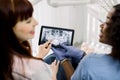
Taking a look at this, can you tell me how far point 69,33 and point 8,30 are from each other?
54 centimetres

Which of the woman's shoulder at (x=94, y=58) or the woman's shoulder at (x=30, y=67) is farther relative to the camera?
the woman's shoulder at (x=94, y=58)

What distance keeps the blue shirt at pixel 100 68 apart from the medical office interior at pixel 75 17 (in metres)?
0.66

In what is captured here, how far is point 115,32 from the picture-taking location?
105cm

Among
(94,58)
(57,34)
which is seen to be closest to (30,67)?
(94,58)

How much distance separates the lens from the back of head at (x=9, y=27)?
3.05 ft

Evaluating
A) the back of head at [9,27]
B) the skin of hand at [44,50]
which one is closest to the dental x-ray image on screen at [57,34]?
the skin of hand at [44,50]

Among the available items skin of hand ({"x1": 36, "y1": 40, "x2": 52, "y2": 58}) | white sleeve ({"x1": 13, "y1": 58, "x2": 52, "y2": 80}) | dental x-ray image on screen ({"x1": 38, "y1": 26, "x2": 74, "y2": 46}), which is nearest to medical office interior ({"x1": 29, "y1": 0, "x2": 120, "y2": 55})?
dental x-ray image on screen ({"x1": 38, "y1": 26, "x2": 74, "y2": 46})

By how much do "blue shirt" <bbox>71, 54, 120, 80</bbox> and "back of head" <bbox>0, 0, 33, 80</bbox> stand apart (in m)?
0.28

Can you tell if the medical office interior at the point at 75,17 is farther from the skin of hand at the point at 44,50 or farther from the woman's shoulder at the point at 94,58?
the woman's shoulder at the point at 94,58

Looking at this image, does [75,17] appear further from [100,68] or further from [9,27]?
[9,27]

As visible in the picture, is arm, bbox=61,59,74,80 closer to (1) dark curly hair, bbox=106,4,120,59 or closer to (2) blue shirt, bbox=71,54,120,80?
(2) blue shirt, bbox=71,54,120,80

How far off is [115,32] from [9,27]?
1.30 ft

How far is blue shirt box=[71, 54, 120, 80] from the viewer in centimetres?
107

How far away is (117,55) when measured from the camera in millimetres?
1077
